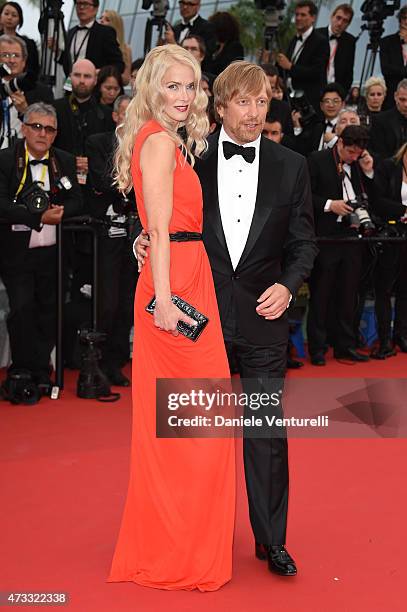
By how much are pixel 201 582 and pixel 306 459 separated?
171 cm

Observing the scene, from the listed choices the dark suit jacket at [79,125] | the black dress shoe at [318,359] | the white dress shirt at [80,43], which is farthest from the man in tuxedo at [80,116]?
the black dress shoe at [318,359]

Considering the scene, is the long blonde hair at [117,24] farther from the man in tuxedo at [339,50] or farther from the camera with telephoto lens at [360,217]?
the camera with telephoto lens at [360,217]

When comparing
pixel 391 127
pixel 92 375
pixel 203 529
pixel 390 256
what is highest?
pixel 391 127

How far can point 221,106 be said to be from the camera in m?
3.14

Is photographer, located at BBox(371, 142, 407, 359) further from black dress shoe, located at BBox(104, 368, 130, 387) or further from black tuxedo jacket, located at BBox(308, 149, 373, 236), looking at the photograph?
black dress shoe, located at BBox(104, 368, 130, 387)

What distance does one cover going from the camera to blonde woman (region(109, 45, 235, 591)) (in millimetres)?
2965

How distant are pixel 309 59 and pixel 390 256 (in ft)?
7.74

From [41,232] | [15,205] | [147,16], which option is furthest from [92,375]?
[147,16]

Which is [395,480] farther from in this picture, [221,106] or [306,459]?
[221,106]

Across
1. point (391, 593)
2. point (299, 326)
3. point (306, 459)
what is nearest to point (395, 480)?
point (306, 459)

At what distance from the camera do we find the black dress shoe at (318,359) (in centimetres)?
709

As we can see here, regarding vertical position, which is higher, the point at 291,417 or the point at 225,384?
the point at 225,384

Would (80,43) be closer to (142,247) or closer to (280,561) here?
(142,247)

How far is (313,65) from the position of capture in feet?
29.1
